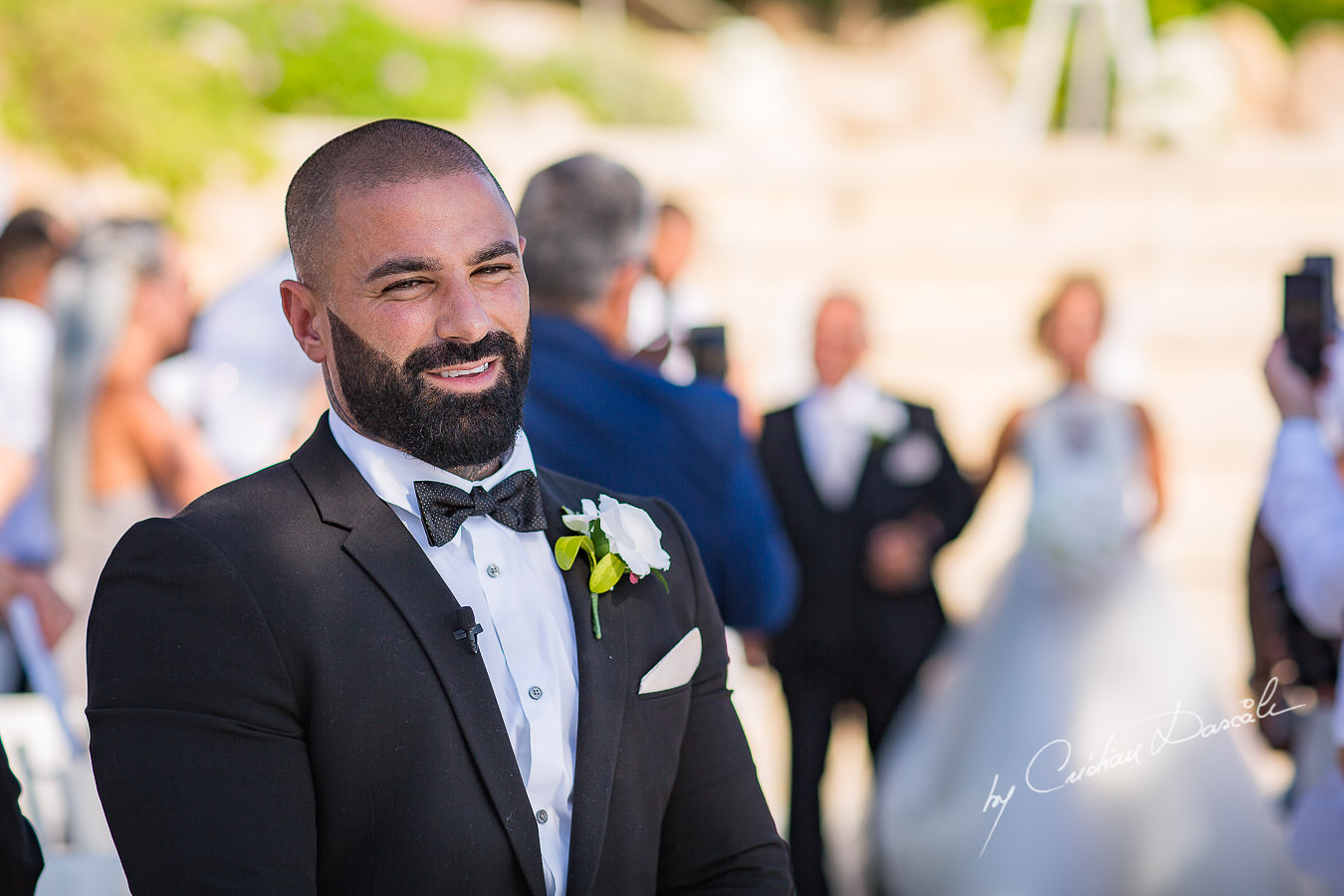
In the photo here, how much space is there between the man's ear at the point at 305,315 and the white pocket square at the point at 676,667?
1.88 ft

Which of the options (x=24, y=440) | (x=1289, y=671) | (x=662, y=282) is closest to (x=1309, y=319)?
(x=1289, y=671)

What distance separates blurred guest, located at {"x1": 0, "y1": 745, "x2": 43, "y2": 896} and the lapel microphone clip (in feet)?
2.18

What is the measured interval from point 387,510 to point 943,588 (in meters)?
7.47

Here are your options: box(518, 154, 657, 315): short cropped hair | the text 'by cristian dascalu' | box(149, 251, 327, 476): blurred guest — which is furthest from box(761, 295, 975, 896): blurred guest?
box(518, 154, 657, 315): short cropped hair

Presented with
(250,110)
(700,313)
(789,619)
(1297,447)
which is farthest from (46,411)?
(250,110)

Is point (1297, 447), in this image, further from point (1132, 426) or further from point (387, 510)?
point (1132, 426)

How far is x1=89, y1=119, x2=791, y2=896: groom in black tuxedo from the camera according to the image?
1516 mm

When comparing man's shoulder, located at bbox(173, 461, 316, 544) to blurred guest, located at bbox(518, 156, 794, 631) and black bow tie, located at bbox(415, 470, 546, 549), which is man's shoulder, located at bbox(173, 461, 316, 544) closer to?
black bow tie, located at bbox(415, 470, 546, 549)

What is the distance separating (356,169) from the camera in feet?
5.61

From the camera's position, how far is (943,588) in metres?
8.87

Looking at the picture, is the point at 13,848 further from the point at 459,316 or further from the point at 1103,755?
the point at 1103,755

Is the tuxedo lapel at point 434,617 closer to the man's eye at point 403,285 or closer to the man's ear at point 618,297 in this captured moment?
the man's eye at point 403,285

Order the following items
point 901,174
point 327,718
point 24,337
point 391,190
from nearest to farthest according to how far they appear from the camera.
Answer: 1. point 327,718
2. point 391,190
3. point 24,337
4. point 901,174

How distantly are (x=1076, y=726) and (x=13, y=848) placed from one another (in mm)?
3828
